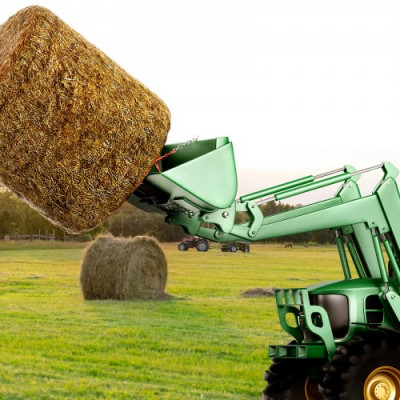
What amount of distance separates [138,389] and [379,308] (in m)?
2.57

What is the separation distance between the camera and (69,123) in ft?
16.8

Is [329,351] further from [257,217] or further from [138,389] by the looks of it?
[138,389]

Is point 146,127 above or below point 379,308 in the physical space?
above

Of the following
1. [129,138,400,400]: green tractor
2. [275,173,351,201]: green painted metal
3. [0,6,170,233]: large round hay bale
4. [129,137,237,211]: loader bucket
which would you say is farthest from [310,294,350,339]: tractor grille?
[0,6,170,233]: large round hay bale

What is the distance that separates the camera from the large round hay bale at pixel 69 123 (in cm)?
507

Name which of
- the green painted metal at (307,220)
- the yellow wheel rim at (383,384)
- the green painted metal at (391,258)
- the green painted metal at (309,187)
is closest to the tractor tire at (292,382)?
the green painted metal at (307,220)

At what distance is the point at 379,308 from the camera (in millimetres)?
6082

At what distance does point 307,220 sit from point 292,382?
1326mm

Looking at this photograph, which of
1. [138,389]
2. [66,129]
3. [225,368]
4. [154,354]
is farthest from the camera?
[154,354]

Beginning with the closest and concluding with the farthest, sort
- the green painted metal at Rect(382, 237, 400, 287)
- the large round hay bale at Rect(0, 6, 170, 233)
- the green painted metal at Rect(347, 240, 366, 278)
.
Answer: the large round hay bale at Rect(0, 6, 170, 233), the green painted metal at Rect(382, 237, 400, 287), the green painted metal at Rect(347, 240, 366, 278)

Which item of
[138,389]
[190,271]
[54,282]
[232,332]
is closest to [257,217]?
[138,389]

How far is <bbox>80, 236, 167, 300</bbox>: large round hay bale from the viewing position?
14625 mm

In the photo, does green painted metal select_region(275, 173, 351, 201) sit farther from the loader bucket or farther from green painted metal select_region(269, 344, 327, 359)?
green painted metal select_region(269, 344, 327, 359)

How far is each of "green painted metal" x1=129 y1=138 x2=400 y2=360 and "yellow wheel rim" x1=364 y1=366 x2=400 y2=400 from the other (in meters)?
0.32
